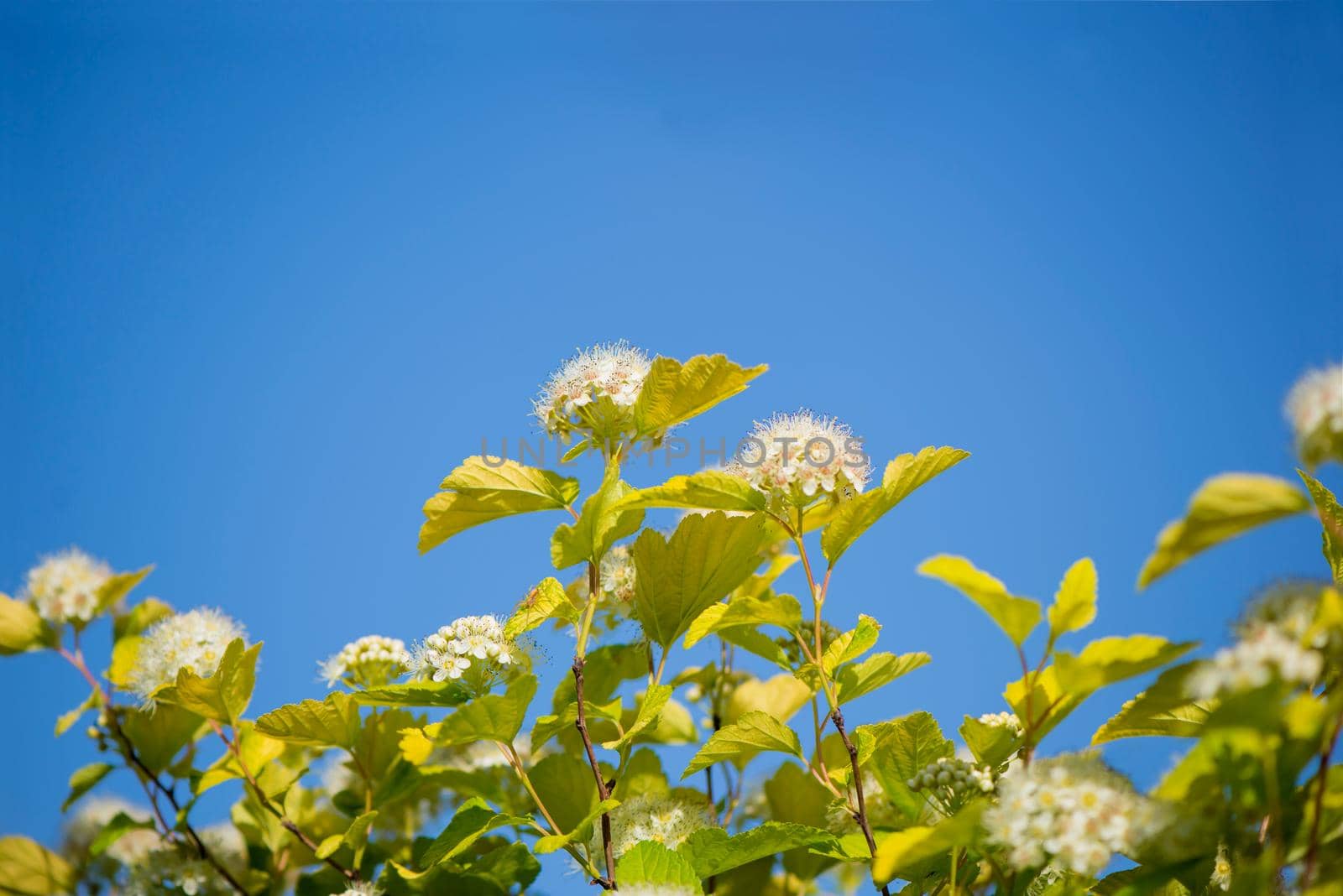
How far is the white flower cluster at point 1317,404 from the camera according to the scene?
0.76m

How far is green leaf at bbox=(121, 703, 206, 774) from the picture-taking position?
5.29 ft

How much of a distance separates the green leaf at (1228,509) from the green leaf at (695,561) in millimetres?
549

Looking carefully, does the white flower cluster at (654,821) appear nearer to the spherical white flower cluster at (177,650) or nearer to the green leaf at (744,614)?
the green leaf at (744,614)

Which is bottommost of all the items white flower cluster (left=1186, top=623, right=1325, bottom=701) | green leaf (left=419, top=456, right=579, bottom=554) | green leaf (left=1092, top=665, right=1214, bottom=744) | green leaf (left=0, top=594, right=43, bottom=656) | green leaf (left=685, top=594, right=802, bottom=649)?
white flower cluster (left=1186, top=623, right=1325, bottom=701)

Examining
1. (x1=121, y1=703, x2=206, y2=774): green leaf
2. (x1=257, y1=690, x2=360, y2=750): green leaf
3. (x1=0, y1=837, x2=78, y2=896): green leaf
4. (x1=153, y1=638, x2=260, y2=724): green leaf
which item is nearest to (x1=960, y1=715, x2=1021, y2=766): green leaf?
(x1=257, y1=690, x2=360, y2=750): green leaf

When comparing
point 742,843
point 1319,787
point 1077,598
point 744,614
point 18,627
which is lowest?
point 1319,787

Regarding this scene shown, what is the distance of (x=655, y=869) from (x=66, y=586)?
3.92 feet

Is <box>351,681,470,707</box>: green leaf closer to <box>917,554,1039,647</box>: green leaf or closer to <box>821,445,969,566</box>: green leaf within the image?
<box>821,445,969,566</box>: green leaf

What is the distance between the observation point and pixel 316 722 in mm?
1308

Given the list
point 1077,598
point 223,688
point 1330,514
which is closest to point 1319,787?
point 1077,598

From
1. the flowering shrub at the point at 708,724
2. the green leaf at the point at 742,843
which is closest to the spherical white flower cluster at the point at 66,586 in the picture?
the flowering shrub at the point at 708,724

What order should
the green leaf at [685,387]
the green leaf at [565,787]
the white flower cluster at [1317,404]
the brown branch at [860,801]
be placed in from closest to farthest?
the white flower cluster at [1317,404], the brown branch at [860,801], the green leaf at [685,387], the green leaf at [565,787]

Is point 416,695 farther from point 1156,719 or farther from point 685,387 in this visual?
point 1156,719

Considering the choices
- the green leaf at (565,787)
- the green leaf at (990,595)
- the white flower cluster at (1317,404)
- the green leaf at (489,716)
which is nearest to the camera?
the white flower cluster at (1317,404)
